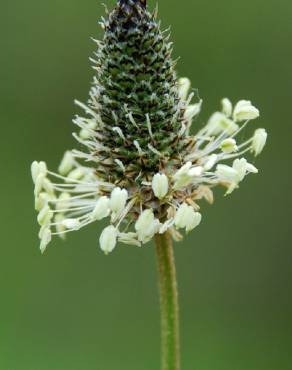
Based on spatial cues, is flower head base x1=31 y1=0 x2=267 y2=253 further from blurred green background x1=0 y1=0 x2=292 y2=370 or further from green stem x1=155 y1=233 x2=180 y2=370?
blurred green background x1=0 y1=0 x2=292 y2=370

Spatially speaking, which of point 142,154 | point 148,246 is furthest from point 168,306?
point 148,246

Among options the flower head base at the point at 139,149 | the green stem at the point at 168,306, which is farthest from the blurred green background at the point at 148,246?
the green stem at the point at 168,306

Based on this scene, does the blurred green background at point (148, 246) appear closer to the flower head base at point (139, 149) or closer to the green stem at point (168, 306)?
the flower head base at point (139, 149)

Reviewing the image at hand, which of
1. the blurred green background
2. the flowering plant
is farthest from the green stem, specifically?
the blurred green background

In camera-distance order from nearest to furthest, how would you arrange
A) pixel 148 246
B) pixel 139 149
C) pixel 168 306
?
pixel 168 306, pixel 139 149, pixel 148 246

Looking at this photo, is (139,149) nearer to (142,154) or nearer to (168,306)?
(142,154)

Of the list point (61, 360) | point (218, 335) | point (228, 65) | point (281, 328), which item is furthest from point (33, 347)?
point (228, 65)
